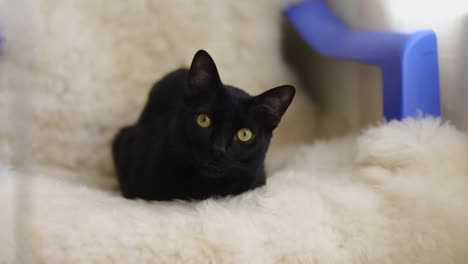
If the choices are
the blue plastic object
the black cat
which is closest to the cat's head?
the black cat

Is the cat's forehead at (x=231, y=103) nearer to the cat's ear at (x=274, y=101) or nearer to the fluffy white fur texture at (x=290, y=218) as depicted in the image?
the cat's ear at (x=274, y=101)

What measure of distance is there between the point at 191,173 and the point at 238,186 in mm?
90

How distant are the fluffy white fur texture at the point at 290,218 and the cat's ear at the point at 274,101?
13cm

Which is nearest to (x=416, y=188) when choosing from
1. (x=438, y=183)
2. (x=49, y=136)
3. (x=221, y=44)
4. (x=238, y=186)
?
(x=438, y=183)

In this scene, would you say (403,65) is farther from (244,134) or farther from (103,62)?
(103,62)

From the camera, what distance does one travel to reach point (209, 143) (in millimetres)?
823

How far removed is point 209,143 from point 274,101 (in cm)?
14

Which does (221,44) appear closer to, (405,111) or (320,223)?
(405,111)

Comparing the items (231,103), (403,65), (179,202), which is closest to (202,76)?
(231,103)

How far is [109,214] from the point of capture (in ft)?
2.48

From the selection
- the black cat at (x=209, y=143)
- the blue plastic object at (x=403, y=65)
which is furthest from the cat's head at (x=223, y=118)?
the blue plastic object at (x=403, y=65)

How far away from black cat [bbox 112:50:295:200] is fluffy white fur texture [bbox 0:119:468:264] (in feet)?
0.16

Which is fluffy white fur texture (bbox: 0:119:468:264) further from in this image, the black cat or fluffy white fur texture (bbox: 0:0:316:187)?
fluffy white fur texture (bbox: 0:0:316:187)

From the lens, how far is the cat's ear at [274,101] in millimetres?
853
